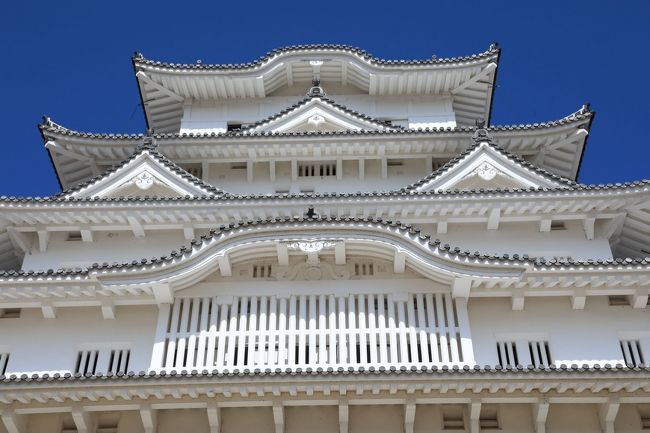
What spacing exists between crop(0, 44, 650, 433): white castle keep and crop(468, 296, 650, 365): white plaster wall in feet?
0.13

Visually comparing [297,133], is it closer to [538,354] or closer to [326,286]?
[326,286]

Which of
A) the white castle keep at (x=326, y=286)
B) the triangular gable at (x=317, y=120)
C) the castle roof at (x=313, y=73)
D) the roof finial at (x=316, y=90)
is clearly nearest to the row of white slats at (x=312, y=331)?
the white castle keep at (x=326, y=286)

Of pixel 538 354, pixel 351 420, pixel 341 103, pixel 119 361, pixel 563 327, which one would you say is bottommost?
pixel 351 420

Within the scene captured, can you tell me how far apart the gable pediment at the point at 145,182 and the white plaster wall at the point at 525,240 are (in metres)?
5.07

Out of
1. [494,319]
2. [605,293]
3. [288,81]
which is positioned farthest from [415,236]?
[288,81]

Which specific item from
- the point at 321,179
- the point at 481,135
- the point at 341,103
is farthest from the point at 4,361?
the point at 341,103

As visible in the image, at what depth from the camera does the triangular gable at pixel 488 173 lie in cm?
1795

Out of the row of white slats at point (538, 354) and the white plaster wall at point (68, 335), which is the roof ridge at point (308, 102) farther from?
the row of white slats at point (538, 354)

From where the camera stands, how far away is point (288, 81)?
23312 mm

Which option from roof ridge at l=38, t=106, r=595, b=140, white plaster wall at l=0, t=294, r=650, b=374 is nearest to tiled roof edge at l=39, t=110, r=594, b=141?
Result: roof ridge at l=38, t=106, r=595, b=140

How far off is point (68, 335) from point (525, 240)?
976cm

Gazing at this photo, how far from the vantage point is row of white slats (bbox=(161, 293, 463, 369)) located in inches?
543

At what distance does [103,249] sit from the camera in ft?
57.3

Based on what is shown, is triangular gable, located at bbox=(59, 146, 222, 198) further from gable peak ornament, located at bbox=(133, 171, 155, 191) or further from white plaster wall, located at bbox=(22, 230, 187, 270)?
white plaster wall, located at bbox=(22, 230, 187, 270)
